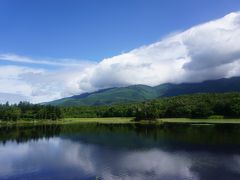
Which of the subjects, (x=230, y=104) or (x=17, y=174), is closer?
(x=17, y=174)

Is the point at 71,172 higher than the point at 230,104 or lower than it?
lower

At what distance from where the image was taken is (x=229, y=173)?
4662 cm

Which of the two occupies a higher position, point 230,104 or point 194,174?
point 230,104

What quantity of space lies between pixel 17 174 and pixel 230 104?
14843 centimetres

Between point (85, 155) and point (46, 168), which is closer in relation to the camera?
point (46, 168)

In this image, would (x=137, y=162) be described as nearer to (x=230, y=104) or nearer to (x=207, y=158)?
(x=207, y=158)

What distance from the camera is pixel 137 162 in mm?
57594

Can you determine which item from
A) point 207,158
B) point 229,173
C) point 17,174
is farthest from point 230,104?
point 17,174

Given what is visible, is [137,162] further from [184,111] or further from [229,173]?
[184,111]

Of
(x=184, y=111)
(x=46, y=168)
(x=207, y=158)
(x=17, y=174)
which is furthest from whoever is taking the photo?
(x=184, y=111)

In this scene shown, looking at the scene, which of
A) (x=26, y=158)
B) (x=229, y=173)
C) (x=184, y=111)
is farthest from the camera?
(x=184, y=111)

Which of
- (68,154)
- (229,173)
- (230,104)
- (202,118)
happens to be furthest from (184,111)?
(229,173)

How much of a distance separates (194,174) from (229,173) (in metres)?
5.50

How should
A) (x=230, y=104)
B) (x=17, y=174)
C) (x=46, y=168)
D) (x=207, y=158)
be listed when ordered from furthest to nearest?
(x=230, y=104), (x=207, y=158), (x=46, y=168), (x=17, y=174)
